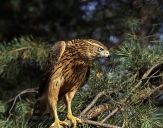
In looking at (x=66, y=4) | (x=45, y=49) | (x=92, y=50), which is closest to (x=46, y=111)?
(x=92, y=50)

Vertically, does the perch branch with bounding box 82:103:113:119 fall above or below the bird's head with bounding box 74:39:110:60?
below

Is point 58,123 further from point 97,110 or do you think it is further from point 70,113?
point 97,110

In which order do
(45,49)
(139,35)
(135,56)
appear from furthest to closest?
1. (45,49)
2. (139,35)
3. (135,56)

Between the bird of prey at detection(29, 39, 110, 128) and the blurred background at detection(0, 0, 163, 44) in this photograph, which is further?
the blurred background at detection(0, 0, 163, 44)

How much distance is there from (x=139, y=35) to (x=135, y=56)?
75 cm

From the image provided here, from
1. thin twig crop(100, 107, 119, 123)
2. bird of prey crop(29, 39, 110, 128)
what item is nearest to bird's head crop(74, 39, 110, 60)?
bird of prey crop(29, 39, 110, 128)

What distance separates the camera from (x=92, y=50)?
4.16 metres

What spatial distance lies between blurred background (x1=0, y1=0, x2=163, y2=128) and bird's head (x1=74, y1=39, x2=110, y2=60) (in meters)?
0.15

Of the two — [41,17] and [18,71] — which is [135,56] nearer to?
[18,71]

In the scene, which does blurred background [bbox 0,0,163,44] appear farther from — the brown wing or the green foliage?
the brown wing

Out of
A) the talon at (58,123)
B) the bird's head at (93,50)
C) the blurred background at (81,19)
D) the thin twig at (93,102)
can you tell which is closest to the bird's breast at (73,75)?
the bird's head at (93,50)

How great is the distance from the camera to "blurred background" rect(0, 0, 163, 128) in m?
4.13

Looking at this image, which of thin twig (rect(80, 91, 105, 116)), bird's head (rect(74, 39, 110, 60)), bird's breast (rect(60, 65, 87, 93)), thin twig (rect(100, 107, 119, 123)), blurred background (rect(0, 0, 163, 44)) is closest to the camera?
thin twig (rect(100, 107, 119, 123))

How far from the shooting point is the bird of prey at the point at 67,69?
4199 millimetres
